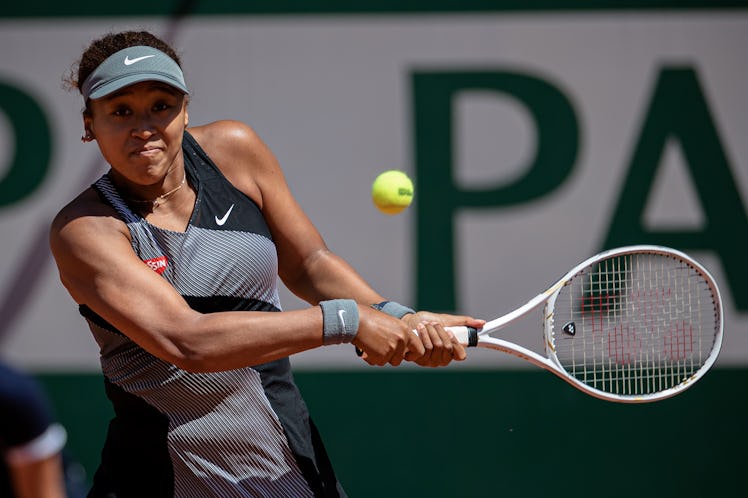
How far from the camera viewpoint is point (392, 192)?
312 centimetres

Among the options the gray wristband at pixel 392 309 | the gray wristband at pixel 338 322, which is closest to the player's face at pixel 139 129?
the gray wristband at pixel 338 322

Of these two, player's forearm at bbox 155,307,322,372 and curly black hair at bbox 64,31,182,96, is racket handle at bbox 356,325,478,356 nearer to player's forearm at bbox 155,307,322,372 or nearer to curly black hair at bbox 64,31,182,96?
player's forearm at bbox 155,307,322,372

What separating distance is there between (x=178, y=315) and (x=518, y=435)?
8.43ft

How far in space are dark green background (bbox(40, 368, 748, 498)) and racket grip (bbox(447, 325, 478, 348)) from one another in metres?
1.88

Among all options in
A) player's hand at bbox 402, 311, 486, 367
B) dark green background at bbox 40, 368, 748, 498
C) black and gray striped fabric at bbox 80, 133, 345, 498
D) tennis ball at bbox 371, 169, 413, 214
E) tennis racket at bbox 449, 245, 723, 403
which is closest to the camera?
black and gray striped fabric at bbox 80, 133, 345, 498

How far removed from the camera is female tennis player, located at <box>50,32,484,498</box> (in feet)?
7.96

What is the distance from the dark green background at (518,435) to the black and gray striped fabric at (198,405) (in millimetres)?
2063

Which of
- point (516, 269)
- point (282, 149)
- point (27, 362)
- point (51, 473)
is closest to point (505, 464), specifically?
point (516, 269)

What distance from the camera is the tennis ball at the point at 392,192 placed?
3125 mm

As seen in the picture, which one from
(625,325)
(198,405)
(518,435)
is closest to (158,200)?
(198,405)

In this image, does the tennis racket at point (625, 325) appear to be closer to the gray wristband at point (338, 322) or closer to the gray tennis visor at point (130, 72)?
the gray wristband at point (338, 322)

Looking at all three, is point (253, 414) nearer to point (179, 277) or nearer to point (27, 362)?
point (179, 277)

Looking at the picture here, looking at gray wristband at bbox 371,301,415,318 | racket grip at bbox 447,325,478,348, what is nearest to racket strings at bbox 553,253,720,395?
racket grip at bbox 447,325,478,348

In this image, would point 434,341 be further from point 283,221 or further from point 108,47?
→ point 108,47
